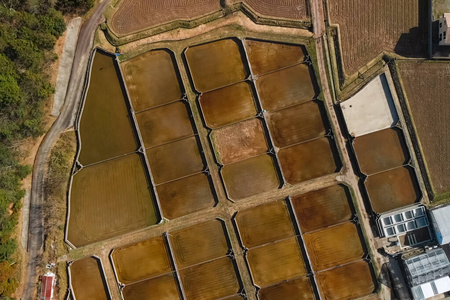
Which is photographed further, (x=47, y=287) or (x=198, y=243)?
(x=198, y=243)

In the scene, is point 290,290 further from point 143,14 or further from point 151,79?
point 143,14

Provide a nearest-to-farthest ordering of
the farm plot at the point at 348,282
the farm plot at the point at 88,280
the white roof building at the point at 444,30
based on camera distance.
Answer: the white roof building at the point at 444,30, the farm plot at the point at 88,280, the farm plot at the point at 348,282

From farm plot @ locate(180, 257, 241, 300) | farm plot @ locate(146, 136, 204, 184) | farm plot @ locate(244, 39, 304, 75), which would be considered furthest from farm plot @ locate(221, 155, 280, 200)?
farm plot @ locate(244, 39, 304, 75)

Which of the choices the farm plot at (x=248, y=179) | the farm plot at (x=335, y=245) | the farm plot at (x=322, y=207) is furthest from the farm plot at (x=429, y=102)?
the farm plot at (x=248, y=179)

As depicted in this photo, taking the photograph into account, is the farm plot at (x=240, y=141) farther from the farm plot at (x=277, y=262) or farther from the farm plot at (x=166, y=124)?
the farm plot at (x=277, y=262)

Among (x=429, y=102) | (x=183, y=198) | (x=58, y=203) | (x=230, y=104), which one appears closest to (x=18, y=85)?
(x=58, y=203)

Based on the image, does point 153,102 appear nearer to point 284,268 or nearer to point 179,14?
point 179,14

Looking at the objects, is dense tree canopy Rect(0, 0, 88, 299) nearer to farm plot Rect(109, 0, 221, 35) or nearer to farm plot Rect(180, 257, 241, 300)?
farm plot Rect(109, 0, 221, 35)
